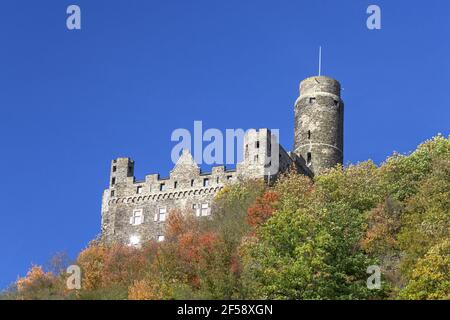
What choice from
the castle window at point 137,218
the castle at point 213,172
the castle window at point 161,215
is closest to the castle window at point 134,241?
the castle at point 213,172

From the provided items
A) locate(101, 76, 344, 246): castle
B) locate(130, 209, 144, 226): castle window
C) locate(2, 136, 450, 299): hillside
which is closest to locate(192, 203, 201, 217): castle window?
locate(101, 76, 344, 246): castle

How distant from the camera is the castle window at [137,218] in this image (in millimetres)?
82500

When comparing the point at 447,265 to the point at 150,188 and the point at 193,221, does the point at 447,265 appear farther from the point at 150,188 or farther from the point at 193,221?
the point at 150,188

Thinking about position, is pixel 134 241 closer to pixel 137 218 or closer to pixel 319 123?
pixel 137 218

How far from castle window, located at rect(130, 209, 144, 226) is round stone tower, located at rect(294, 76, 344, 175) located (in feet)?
41.7

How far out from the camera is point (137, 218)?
82750 millimetres

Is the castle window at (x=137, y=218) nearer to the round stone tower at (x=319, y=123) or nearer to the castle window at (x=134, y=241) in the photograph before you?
the castle window at (x=134, y=241)

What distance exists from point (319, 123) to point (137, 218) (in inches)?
609

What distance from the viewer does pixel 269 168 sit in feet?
259

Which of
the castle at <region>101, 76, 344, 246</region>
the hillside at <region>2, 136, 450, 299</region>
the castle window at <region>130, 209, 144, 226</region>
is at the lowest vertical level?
the hillside at <region>2, 136, 450, 299</region>

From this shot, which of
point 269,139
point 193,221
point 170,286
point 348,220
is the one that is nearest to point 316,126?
point 269,139

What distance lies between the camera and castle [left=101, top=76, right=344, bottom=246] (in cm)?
7981

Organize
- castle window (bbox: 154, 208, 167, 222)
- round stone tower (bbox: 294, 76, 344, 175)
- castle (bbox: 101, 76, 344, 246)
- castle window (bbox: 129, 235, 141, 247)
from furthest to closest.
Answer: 1. round stone tower (bbox: 294, 76, 344, 175)
2. castle window (bbox: 154, 208, 167, 222)
3. castle window (bbox: 129, 235, 141, 247)
4. castle (bbox: 101, 76, 344, 246)

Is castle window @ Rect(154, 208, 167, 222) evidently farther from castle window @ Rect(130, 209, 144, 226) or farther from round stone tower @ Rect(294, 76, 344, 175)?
round stone tower @ Rect(294, 76, 344, 175)
